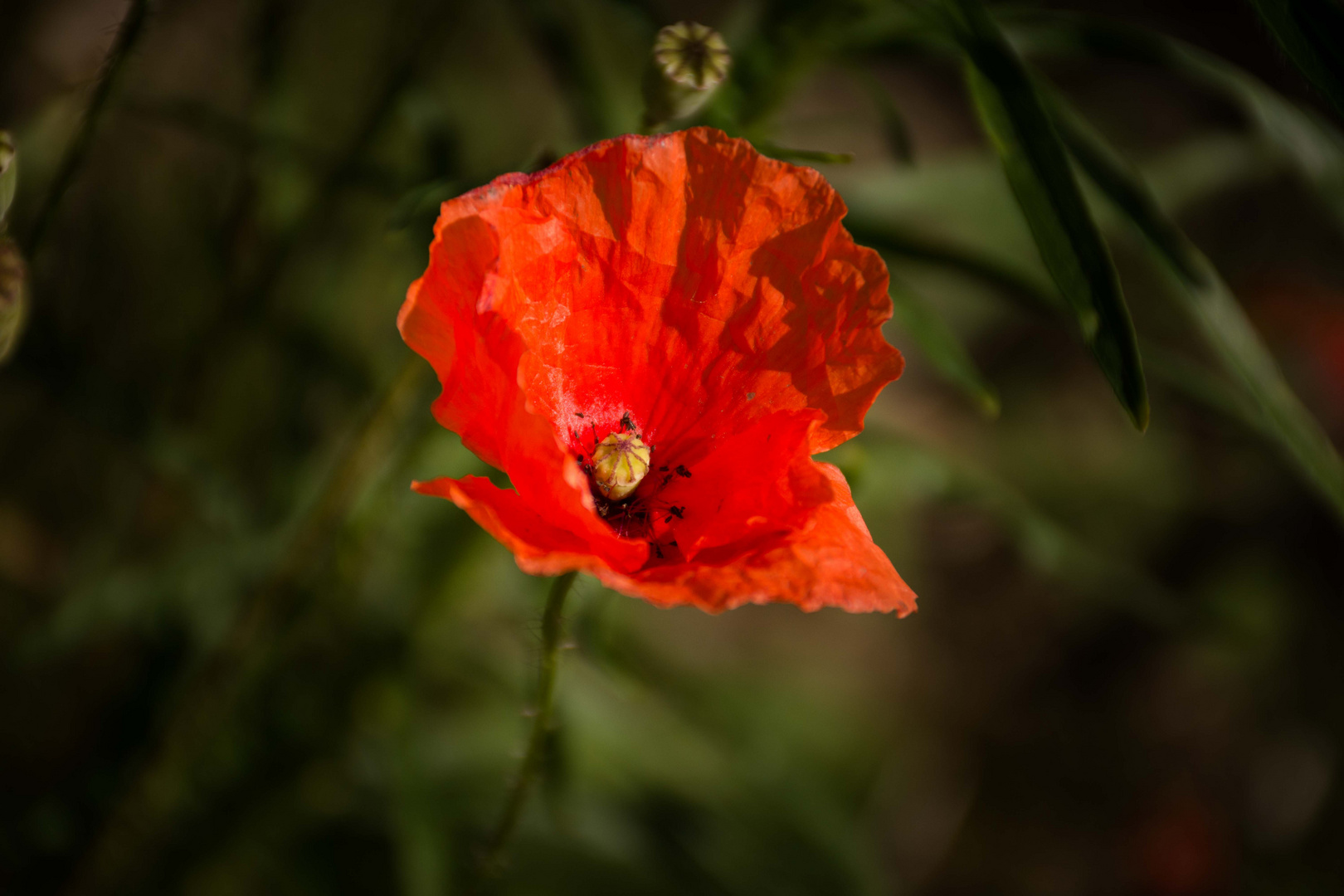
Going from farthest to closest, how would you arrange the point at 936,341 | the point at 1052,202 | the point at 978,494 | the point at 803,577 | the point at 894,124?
the point at 978,494 → the point at 894,124 → the point at 936,341 → the point at 1052,202 → the point at 803,577

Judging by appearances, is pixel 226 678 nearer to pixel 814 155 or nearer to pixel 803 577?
pixel 803 577

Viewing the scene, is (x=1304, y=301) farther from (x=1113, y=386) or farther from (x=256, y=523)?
(x=256, y=523)

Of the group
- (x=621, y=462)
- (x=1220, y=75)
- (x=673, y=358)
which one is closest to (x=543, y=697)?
(x=621, y=462)

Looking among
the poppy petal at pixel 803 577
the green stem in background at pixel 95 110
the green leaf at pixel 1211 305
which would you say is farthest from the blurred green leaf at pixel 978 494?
the green stem in background at pixel 95 110

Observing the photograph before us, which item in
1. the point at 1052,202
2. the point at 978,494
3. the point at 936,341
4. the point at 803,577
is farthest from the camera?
the point at 978,494

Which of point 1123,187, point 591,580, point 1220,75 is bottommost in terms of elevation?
point 591,580

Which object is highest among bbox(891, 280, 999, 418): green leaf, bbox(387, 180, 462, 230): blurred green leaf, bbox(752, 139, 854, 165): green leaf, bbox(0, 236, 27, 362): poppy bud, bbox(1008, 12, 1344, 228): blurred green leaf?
bbox(1008, 12, 1344, 228): blurred green leaf

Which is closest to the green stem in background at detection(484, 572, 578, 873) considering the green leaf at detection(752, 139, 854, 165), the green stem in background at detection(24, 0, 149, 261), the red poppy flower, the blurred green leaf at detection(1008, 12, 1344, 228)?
the red poppy flower

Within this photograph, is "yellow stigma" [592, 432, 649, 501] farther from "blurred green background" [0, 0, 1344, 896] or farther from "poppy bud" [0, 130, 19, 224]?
"poppy bud" [0, 130, 19, 224]
